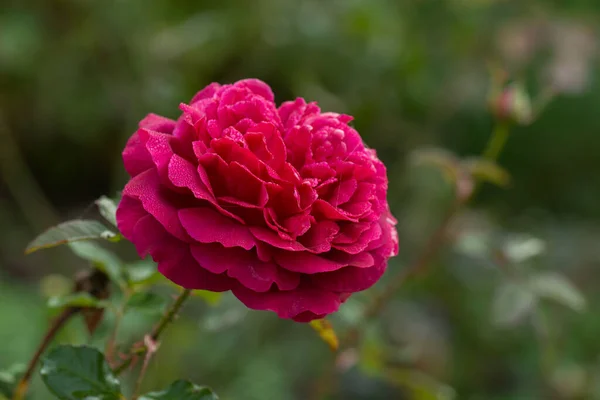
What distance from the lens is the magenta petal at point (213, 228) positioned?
365mm

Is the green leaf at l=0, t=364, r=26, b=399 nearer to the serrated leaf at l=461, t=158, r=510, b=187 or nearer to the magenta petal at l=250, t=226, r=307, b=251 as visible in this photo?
the magenta petal at l=250, t=226, r=307, b=251

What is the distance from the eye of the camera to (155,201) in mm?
375

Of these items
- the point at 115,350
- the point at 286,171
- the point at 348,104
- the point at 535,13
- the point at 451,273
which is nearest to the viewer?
the point at 286,171

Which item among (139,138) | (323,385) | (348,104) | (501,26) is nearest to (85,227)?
(139,138)

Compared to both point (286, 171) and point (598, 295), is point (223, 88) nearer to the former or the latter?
point (286, 171)

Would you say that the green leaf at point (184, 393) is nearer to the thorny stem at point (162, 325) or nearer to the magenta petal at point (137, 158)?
the thorny stem at point (162, 325)

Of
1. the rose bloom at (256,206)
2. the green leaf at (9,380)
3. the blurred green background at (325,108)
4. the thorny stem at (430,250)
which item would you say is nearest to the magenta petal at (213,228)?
the rose bloom at (256,206)

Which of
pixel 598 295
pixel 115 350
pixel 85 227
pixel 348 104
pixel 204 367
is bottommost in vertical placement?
pixel 598 295

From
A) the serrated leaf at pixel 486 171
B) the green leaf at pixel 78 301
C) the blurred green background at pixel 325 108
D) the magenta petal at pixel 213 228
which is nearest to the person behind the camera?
the magenta petal at pixel 213 228

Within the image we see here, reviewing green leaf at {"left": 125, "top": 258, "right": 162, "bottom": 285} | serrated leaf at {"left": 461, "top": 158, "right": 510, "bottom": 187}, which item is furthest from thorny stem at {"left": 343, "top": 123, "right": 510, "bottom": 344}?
green leaf at {"left": 125, "top": 258, "right": 162, "bottom": 285}

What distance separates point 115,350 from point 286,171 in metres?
0.26

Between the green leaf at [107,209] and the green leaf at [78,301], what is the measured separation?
0.25ft

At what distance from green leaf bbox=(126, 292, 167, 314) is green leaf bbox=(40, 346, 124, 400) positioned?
8cm

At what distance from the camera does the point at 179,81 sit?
5.46ft
